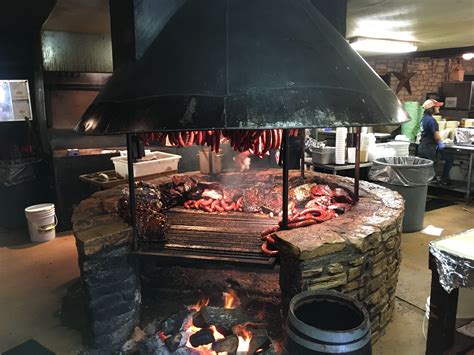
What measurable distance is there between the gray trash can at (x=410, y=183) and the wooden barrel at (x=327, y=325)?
4.24 m

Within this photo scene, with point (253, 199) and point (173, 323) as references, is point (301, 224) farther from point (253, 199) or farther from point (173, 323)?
point (173, 323)

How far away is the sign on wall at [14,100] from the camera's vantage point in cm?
744

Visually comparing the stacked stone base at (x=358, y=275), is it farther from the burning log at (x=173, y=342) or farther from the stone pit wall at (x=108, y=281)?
the stone pit wall at (x=108, y=281)

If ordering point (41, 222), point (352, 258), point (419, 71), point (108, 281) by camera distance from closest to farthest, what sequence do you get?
point (352, 258) < point (108, 281) < point (41, 222) < point (419, 71)

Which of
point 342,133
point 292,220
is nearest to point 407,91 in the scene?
point 342,133

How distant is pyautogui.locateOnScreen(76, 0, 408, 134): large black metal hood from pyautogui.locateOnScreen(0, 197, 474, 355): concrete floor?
2.19 metres

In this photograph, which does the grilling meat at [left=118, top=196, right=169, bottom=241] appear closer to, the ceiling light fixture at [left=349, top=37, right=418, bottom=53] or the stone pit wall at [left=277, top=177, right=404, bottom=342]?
the stone pit wall at [left=277, top=177, right=404, bottom=342]

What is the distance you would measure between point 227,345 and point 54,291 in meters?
2.60

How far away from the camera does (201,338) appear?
3100mm

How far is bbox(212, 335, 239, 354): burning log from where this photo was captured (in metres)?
3.00

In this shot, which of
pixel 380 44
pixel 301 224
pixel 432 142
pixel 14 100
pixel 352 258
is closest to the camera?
pixel 352 258

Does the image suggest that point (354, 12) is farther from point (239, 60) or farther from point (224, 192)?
point (239, 60)

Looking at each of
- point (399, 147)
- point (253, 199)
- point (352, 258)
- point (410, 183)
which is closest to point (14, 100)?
point (253, 199)

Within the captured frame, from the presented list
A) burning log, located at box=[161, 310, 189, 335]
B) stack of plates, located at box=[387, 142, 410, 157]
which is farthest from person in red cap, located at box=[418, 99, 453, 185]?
burning log, located at box=[161, 310, 189, 335]
